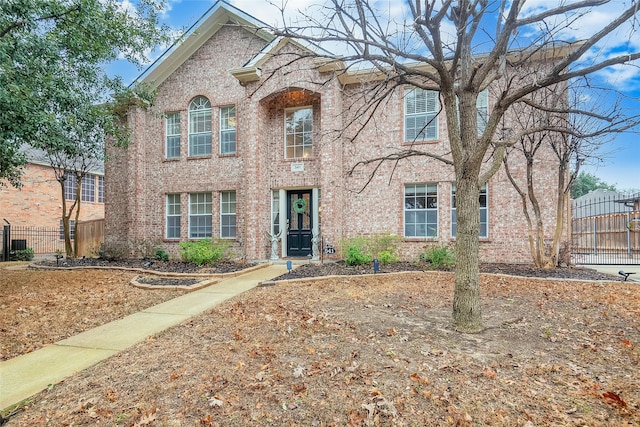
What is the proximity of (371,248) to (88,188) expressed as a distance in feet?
68.9

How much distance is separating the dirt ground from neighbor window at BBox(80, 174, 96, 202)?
19.6 m

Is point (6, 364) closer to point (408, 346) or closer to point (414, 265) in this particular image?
point (408, 346)

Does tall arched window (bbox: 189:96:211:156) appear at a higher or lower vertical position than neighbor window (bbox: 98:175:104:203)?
higher

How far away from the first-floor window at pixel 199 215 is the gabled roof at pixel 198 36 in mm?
4514

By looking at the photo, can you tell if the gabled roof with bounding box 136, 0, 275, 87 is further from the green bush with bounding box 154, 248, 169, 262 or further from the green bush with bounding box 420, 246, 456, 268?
the green bush with bounding box 420, 246, 456, 268

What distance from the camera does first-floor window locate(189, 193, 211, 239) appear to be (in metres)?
13.1

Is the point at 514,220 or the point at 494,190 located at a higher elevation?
the point at 494,190

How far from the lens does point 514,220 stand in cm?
1038

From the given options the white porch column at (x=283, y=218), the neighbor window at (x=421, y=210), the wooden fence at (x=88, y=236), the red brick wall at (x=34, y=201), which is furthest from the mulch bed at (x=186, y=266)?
the red brick wall at (x=34, y=201)

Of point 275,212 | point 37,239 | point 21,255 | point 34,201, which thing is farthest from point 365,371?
point 34,201

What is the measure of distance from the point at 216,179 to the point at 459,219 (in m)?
10.2

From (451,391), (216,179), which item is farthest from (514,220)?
(216,179)

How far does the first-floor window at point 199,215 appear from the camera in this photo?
13.1 metres

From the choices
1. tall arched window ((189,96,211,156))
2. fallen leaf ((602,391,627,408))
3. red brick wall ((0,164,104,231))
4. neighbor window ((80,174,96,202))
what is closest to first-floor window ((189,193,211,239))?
tall arched window ((189,96,211,156))
